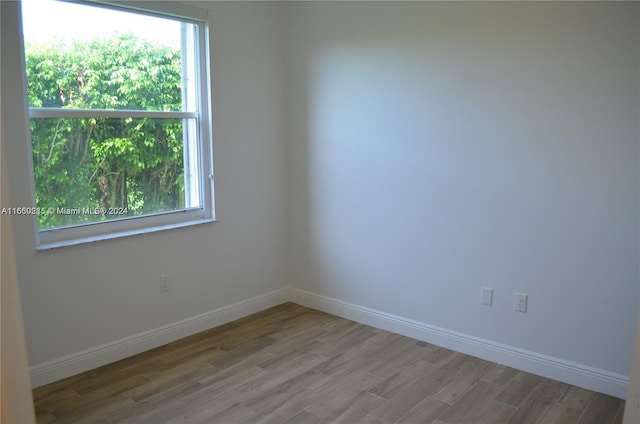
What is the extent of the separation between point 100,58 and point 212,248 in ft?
4.76

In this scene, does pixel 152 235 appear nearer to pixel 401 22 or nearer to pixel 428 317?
pixel 428 317

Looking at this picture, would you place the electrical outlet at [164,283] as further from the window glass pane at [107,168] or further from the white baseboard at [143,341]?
the window glass pane at [107,168]

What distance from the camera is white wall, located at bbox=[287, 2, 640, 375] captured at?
8.86 ft

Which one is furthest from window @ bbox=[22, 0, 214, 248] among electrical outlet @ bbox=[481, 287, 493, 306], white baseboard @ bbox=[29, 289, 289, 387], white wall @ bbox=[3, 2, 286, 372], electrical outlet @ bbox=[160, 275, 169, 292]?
electrical outlet @ bbox=[481, 287, 493, 306]

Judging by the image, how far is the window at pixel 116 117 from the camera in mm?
2863

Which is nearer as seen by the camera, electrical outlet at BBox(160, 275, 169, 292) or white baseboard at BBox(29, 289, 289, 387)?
white baseboard at BBox(29, 289, 289, 387)

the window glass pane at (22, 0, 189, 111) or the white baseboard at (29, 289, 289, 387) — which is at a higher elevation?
the window glass pane at (22, 0, 189, 111)

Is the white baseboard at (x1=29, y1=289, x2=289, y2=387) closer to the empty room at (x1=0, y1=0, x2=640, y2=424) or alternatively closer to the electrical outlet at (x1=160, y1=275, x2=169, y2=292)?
the empty room at (x1=0, y1=0, x2=640, y2=424)

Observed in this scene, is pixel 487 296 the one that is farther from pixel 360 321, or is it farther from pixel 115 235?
pixel 115 235

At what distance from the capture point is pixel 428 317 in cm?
350

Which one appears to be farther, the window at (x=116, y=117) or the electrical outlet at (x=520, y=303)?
the electrical outlet at (x=520, y=303)

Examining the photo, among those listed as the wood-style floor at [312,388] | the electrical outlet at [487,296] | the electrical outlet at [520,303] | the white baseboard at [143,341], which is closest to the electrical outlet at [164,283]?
the white baseboard at [143,341]

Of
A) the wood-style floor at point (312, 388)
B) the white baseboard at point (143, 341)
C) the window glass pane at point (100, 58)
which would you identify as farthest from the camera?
the white baseboard at point (143, 341)

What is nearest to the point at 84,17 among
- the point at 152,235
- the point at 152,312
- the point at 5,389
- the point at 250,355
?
the point at 152,235
